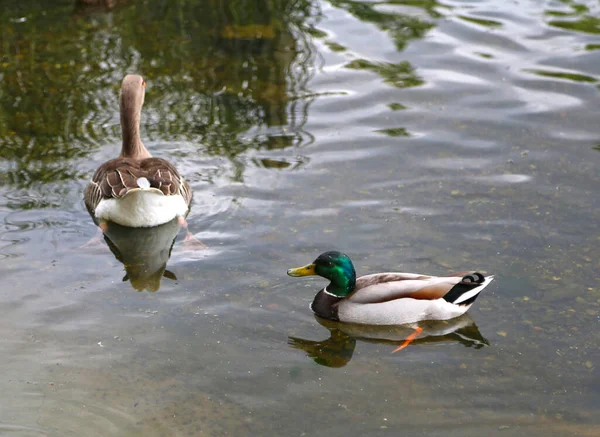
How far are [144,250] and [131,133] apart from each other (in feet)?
5.07

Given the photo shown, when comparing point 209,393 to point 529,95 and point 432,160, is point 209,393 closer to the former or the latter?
point 432,160

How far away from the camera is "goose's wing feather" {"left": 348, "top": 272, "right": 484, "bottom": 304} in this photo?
6945 mm

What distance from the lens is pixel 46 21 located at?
46.9 ft

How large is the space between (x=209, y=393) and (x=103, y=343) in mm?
1116

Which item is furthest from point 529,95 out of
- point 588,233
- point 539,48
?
point 588,233

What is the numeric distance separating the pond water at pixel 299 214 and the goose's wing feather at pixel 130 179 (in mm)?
362

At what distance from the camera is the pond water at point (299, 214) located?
20.2ft

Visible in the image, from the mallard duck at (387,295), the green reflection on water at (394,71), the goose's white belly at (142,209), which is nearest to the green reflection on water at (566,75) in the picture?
the green reflection on water at (394,71)

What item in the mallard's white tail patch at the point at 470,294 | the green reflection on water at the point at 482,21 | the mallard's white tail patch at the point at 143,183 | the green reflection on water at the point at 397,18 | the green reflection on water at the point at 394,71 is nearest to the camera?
the mallard's white tail patch at the point at 470,294

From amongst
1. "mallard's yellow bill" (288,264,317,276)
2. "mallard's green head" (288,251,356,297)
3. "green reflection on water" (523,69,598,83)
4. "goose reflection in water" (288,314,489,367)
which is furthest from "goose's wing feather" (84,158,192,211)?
"green reflection on water" (523,69,598,83)

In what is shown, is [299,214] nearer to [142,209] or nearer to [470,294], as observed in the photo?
[142,209]

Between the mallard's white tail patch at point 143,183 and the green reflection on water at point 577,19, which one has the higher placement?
the green reflection on water at point 577,19

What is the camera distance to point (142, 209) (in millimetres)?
8688

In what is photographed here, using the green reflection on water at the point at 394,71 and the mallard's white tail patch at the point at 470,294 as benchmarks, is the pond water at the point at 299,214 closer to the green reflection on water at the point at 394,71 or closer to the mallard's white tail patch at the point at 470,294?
the green reflection on water at the point at 394,71
